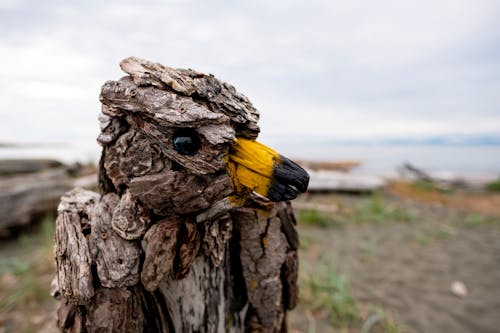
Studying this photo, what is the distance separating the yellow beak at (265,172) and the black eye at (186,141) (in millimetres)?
112

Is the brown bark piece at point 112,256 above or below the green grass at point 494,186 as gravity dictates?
above

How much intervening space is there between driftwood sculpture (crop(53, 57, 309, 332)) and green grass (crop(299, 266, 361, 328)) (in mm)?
1872

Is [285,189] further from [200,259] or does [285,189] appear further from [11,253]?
[11,253]

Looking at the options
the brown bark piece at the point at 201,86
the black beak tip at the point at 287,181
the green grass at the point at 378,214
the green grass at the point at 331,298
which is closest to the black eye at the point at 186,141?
the brown bark piece at the point at 201,86

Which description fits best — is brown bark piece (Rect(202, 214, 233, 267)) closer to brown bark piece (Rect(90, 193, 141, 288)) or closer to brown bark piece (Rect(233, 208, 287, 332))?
brown bark piece (Rect(233, 208, 287, 332))

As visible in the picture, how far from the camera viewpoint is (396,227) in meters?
5.12

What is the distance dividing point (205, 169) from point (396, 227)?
5258mm

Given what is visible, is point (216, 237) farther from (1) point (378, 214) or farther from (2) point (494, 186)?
(2) point (494, 186)

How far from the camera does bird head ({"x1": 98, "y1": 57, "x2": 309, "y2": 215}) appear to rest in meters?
0.78

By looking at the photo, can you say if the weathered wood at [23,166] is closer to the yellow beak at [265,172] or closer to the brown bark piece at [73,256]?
the brown bark piece at [73,256]

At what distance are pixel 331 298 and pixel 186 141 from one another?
8.41 ft

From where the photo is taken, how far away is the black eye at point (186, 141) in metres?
0.79

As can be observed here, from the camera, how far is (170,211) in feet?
2.90

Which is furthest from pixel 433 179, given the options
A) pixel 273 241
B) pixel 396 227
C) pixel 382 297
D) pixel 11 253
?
pixel 11 253
